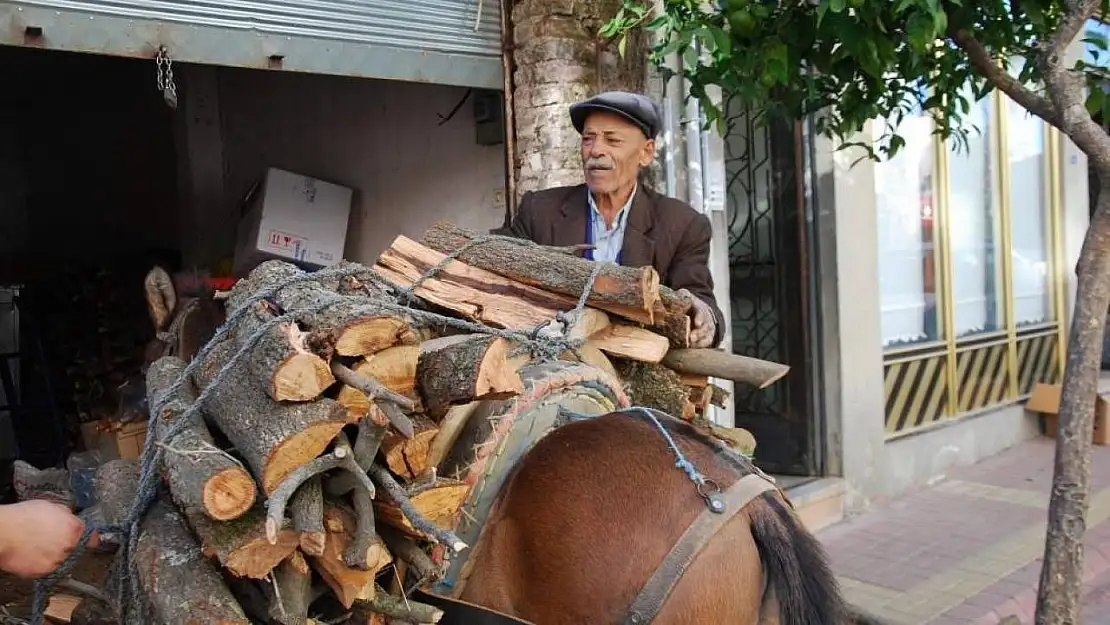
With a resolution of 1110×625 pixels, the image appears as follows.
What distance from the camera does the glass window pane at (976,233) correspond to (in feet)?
23.6

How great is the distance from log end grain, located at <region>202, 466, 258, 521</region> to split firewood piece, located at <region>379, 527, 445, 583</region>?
14.8 inches

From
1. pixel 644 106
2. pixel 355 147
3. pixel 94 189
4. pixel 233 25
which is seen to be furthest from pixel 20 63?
pixel 644 106

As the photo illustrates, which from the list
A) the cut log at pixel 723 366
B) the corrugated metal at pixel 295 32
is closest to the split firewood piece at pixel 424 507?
the cut log at pixel 723 366

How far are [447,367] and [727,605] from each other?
0.74 meters

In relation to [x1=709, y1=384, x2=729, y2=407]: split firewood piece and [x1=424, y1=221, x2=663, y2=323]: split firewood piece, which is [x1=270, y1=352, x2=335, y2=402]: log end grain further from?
[x1=709, y1=384, x2=729, y2=407]: split firewood piece

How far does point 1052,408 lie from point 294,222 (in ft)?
20.0

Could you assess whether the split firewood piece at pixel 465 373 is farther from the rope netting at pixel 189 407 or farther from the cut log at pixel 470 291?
the cut log at pixel 470 291

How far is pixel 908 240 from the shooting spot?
6613 mm

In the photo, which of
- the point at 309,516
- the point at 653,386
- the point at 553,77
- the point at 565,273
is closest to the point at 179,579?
the point at 309,516

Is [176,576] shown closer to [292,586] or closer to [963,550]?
[292,586]

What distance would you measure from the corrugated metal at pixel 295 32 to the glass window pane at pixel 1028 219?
5389mm

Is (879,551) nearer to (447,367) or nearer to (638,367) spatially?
(638,367)

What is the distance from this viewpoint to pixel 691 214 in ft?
10.4

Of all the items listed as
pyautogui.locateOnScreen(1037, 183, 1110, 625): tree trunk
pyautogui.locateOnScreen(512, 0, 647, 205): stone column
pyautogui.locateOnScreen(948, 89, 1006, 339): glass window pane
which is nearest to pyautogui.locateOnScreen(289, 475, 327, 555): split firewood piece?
pyautogui.locateOnScreen(1037, 183, 1110, 625): tree trunk
